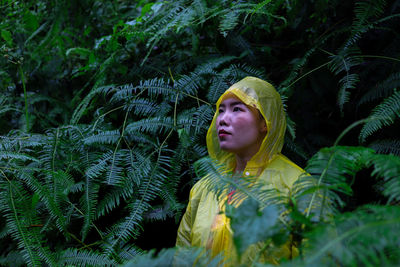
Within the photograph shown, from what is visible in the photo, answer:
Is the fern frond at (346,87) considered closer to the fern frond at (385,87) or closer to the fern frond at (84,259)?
the fern frond at (385,87)

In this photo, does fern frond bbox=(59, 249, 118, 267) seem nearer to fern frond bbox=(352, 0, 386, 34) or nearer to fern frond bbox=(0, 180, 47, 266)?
fern frond bbox=(0, 180, 47, 266)

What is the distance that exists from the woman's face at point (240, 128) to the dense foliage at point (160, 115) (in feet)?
1.44

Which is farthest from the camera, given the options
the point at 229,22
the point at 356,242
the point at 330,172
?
the point at 229,22

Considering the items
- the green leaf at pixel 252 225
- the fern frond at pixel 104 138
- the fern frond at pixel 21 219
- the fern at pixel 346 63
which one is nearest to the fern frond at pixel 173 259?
the green leaf at pixel 252 225

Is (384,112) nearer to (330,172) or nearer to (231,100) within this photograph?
(231,100)

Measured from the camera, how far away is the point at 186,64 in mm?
3070

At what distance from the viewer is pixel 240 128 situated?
1.89 m

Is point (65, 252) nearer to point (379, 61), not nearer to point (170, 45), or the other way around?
point (170, 45)

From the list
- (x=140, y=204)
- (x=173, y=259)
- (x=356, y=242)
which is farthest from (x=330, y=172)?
(x=140, y=204)

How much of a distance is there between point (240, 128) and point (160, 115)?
0.92 metres

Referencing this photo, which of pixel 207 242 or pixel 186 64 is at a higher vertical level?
pixel 186 64

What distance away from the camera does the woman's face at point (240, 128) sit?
1.89 meters

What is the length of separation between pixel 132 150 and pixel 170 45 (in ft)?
4.75

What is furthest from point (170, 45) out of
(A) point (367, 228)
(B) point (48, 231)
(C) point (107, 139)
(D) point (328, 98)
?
(A) point (367, 228)
